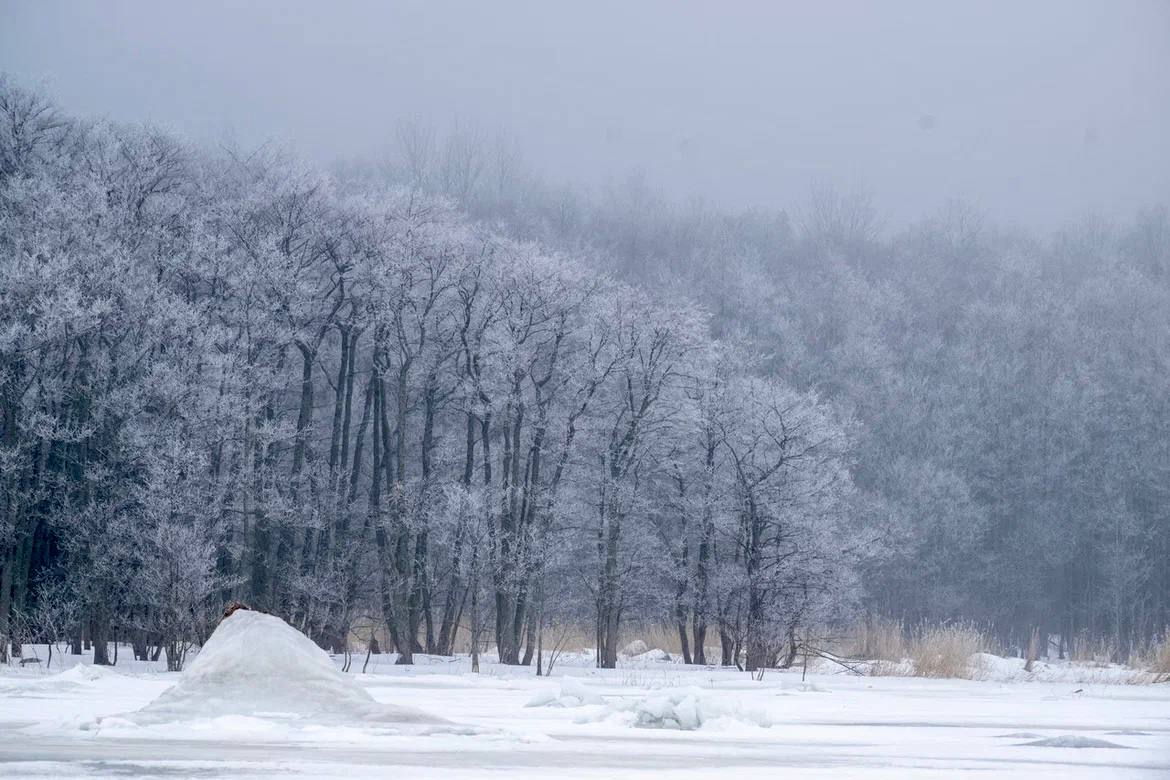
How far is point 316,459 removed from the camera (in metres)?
38.2

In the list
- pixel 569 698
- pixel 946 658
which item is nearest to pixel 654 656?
pixel 946 658

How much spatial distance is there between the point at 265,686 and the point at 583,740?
10.0 ft

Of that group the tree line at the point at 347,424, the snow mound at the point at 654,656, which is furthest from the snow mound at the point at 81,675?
the snow mound at the point at 654,656

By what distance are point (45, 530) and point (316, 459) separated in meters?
9.21

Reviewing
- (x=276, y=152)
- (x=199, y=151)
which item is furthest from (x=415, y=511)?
(x=199, y=151)

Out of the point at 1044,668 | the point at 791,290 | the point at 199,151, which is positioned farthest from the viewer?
the point at 791,290

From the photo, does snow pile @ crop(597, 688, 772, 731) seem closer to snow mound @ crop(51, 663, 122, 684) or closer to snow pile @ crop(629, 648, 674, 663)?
snow mound @ crop(51, 663, 122, 684)

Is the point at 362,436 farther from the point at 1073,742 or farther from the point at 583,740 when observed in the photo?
the point at 1073,742

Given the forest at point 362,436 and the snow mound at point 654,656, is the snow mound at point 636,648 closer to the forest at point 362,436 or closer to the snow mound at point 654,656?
the snow mound at point 654,656

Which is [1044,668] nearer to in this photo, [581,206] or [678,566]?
[678,566]

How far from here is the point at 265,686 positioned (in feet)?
36.3

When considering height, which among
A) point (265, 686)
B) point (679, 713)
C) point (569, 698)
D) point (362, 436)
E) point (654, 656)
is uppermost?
point (362, 436)

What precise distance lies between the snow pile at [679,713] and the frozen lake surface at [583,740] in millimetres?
17

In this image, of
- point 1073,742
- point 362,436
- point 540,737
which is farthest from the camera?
point 362,436
